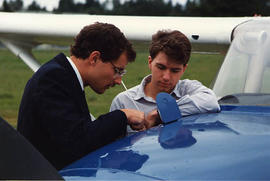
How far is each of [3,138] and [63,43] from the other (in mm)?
5254

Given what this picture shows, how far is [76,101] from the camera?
266 cm

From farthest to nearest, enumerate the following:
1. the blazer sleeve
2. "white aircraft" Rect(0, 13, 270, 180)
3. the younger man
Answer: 1. the younger man
2. the blazer sleeve
3. "white aircraft" Rect(0, 13, 270, 180)

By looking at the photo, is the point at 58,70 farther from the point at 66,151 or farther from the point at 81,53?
the point at 66,151

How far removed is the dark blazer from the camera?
2.50 m

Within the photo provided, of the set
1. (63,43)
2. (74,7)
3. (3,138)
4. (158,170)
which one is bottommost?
(74,7)

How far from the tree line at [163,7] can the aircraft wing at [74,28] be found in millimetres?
22669

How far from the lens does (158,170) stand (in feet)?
6.93

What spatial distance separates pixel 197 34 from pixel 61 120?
3455 mm

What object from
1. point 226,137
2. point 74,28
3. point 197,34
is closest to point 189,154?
point 226,137

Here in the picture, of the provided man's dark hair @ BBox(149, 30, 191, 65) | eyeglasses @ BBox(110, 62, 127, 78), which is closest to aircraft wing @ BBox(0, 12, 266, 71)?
man's dark hair @ BBox(149, 30, 191, 65)

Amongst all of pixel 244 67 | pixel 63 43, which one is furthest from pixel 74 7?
pixel 244 67

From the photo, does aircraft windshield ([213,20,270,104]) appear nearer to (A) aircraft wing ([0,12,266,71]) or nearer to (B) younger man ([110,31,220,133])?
(B) younger man ([110,31,220,133])

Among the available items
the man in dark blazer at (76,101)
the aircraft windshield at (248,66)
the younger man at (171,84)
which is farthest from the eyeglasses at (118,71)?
the aircraft windshield at (248,66)

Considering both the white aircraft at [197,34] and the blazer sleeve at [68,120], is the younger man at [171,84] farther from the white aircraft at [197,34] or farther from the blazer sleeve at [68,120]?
the blazer sleeve at [68,120]
